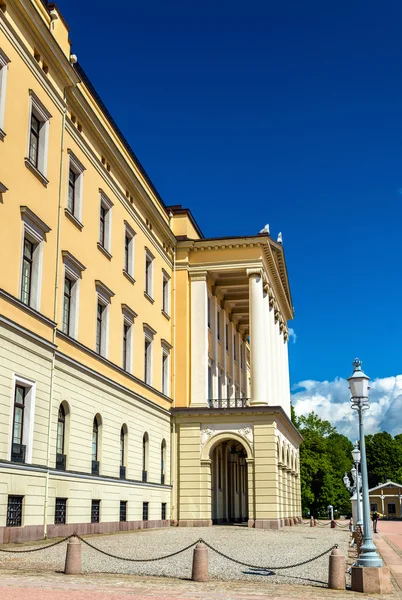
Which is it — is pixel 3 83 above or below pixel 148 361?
above

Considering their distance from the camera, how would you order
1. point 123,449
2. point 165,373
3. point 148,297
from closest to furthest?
point 123,449, point 148,297, point 165,373

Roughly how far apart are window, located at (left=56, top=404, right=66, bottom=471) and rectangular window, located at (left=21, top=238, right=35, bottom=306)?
4.48m

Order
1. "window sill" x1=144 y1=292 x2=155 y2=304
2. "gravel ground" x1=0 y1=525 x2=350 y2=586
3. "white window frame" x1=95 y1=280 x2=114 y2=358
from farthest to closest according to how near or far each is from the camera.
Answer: "window sill" x1=144 y1=292 x2=155 y2=304 < "white window frame" x1=95 y1=280 x2=114 y2=358 < "gravel ground" x1=0 y1=525 x2=350 y2=586

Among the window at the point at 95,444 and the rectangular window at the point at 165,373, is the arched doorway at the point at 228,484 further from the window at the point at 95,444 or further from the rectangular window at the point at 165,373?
the window at the point at 95,444

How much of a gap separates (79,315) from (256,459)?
15.8 meters

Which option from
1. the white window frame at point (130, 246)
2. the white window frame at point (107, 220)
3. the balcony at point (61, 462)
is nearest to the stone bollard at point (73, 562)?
the balcony at point (61, 462)

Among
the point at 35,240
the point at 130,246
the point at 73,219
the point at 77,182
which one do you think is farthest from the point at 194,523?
the point at 35,240

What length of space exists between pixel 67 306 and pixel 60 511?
23.8 ft

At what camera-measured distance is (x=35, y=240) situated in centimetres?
2342

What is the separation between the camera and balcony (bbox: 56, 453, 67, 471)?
2423cm

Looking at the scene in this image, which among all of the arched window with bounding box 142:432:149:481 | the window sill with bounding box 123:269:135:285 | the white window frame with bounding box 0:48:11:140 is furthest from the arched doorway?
the white window frame with bounding box 0:48:11:140

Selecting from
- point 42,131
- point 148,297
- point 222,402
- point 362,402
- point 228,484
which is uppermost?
point 42,131

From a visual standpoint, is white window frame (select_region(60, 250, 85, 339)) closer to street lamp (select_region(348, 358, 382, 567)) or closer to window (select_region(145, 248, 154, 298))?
window (select_region(145, 248, 154, 298))

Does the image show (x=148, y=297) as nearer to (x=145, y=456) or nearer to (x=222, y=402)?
(x=145, y=456)
